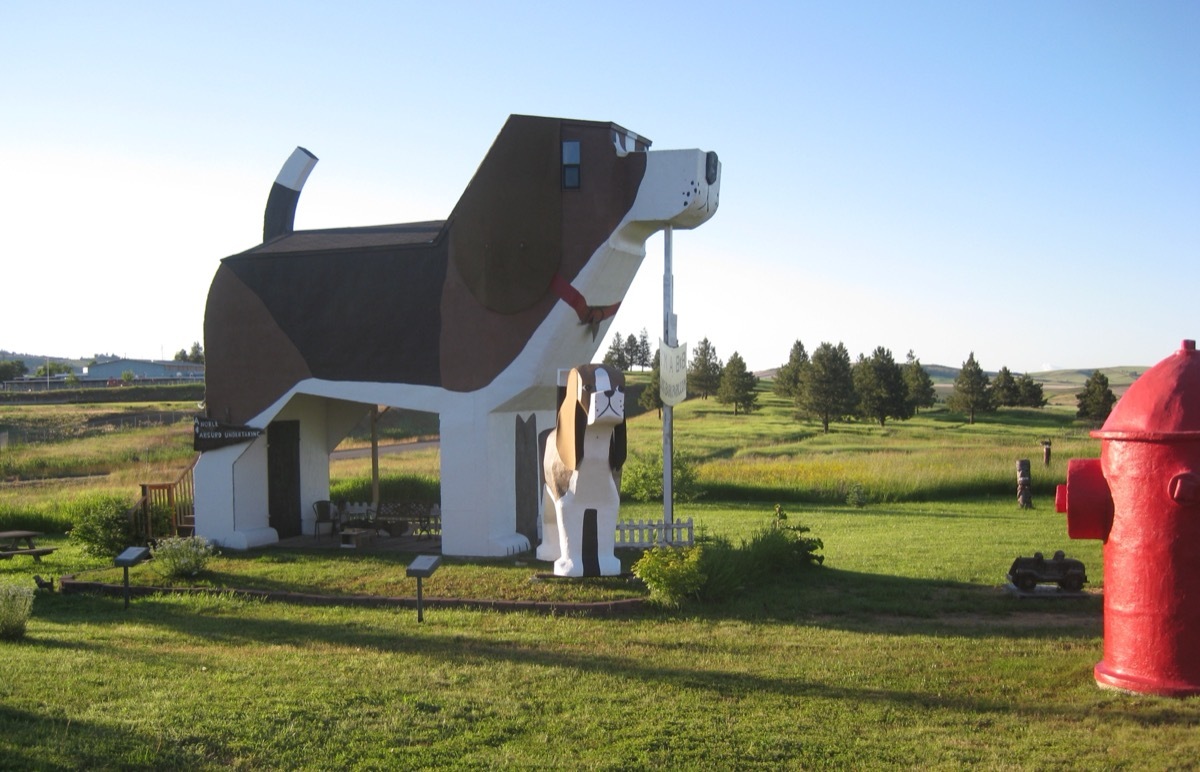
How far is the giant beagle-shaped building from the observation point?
605 inches

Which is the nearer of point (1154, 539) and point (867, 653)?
point (1154, 539)

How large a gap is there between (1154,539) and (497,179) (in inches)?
412

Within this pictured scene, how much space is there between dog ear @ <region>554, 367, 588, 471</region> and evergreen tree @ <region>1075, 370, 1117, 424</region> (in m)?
48.4

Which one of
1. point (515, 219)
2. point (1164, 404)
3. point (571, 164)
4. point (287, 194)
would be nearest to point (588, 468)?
point (515, 219)

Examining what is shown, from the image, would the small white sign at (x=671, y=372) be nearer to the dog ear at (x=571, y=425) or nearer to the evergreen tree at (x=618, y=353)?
the dog ear at (x=571, y=425)

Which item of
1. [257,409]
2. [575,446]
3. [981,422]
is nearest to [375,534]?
[257,409]

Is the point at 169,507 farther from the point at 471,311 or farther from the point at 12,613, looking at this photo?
the point at 12,613

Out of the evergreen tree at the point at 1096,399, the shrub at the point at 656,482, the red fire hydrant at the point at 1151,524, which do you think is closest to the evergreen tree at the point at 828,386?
the evergreen tree at the point at 1096,399

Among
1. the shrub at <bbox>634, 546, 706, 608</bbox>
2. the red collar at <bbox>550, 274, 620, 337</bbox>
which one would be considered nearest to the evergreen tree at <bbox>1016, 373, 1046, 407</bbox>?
the red collar at <bbox>550, 274, 620, 337</bbox>

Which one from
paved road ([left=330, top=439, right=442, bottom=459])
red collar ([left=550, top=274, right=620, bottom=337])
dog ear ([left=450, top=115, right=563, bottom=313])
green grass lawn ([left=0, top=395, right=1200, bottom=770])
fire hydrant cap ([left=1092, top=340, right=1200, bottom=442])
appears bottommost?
green grass lawn ([left=0, top=395, right=1200, bottom=770])

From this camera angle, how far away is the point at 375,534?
59.5 ft

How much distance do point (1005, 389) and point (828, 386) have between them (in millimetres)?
17319

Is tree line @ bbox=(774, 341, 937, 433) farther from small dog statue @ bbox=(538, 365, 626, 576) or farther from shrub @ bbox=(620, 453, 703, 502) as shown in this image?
small dog statue @ bbox=(538, 365, 626, 576)

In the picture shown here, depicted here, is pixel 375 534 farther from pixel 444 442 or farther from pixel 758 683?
pixel 758 683
